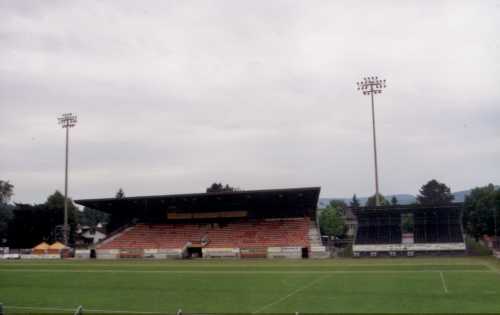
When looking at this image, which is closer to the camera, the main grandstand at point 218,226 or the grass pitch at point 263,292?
the grass pitch at point 263,292

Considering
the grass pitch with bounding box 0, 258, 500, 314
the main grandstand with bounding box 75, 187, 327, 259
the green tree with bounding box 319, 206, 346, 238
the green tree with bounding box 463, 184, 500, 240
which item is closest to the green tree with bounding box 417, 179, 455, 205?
the green tree with bounding box 319, 206, 346, 238

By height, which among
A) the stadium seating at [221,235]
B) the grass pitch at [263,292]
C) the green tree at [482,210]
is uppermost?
the green tree at [482,210]

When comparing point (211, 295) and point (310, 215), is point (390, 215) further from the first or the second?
point (211, 295)

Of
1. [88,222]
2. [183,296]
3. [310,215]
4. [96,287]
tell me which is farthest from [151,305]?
[88,222]

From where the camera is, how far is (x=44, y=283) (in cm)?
3481

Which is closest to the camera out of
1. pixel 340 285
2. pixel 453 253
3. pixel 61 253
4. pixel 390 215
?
pixel 340 285

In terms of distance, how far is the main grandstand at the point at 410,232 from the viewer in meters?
62.9

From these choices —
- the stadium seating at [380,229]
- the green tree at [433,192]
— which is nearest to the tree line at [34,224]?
the stadium seating at [380,229]

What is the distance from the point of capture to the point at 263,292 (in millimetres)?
27438

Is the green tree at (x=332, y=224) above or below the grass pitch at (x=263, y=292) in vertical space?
above

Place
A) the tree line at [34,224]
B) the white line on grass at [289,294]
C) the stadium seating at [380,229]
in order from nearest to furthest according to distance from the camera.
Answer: the white line on grass at [289,294], the stadium seating at [380,229], the tree line at [34,224]

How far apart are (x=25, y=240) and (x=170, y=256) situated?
42.5 m

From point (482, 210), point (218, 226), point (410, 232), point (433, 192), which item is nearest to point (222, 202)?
point (218, 226)

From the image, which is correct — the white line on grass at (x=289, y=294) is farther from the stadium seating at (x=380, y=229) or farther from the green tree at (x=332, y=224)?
the green tree at (x=332, y=224)
